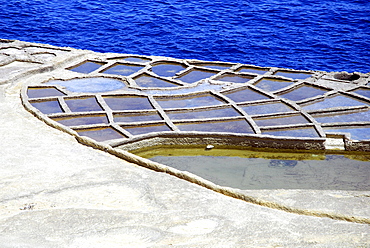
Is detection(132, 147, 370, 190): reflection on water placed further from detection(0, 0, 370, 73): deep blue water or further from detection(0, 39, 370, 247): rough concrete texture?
detection(0, 0, 370, 73): deep blue water

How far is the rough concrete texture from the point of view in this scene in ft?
7.63

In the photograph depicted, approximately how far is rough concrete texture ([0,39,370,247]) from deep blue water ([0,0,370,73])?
365 inches

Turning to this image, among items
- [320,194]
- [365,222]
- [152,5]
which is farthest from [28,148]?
[152,5]

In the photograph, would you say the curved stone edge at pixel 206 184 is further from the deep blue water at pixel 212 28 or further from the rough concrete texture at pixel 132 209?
the deep blue water at pixel 212 28

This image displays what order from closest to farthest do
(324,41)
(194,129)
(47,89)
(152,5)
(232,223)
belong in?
(232,223)
(194,129)
(47,89)
(324,41)
(152,5)

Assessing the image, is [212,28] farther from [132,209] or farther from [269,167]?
[132,209]

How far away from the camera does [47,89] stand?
6.64 metres

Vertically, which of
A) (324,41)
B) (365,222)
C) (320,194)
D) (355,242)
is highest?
(355,242)

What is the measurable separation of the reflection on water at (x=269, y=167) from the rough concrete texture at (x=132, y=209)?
0.88m

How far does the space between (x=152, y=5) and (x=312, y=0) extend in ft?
19.0

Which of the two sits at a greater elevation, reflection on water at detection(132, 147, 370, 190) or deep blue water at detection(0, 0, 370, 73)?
reflection on water at detection(132, 147, 370, 190)

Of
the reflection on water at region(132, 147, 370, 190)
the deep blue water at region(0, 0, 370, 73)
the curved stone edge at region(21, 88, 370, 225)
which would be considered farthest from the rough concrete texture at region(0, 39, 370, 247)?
the deep blue water at region(0, 0, 370, 73)

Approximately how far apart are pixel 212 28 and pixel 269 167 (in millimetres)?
10385

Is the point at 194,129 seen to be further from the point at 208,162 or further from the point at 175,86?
the point at 175,86
